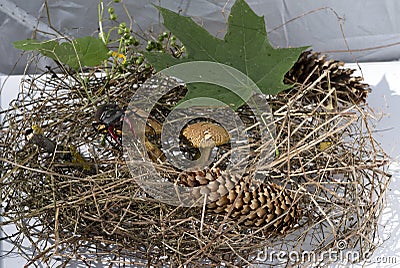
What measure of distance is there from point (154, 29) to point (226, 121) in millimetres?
300

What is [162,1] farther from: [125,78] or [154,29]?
[125,78]

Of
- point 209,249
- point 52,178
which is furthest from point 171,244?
point 52,178

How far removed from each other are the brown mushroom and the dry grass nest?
5 cm

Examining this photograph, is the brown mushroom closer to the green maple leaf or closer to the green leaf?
the green maple leaf

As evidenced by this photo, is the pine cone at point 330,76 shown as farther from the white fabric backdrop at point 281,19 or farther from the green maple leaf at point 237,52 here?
the white fabric backdrop at point 281,19

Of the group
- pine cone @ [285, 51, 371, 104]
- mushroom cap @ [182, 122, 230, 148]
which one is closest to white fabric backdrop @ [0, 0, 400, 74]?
pine cone @ [285, 51, 371, 104]

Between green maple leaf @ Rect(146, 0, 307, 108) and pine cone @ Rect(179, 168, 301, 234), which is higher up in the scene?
green maple leaf @ Rect(146, 0, 307, 108)

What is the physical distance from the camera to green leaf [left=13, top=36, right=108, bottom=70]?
687mm

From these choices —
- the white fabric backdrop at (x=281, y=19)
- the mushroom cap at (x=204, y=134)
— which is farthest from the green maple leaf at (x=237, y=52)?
the white fabric backdrop at (x=281, y=19)

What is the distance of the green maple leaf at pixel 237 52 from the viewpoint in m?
0.66

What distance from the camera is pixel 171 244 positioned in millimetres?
661

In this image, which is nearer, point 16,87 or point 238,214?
point 238,214

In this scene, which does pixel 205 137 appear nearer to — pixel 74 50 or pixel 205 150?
pixel 205 150

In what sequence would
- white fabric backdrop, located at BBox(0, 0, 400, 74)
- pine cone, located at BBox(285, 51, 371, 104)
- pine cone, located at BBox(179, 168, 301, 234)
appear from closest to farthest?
pine cone, located at BBox(179, 168, 301, 234) → pine cone, located at BBox(285, 51, 371, 104) → white fabric backdrop, located at BBox(0, 0, 400, 74)
